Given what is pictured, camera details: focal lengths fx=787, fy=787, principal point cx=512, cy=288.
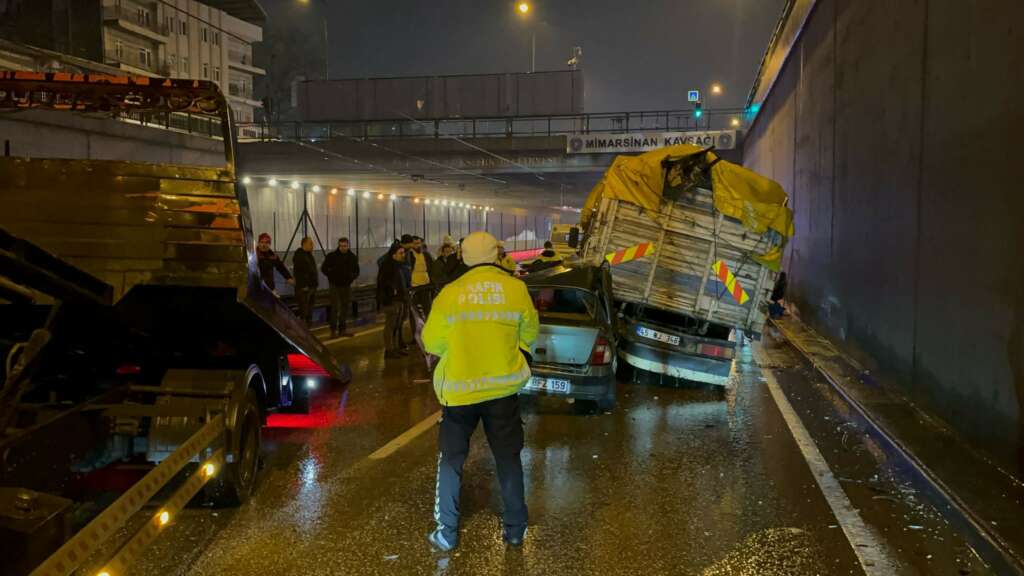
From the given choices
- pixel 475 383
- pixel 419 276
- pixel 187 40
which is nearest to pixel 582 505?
pixel 475 383

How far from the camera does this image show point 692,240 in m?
10.4

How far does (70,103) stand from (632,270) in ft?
22.7

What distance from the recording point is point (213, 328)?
19.0 feet

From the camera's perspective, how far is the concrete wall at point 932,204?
6.16 metres

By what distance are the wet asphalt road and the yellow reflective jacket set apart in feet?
3.22

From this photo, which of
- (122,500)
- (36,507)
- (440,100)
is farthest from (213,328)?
(440,100)

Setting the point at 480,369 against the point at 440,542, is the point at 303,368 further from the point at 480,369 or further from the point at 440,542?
the point at 480,369

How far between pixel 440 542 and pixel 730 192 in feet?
22.7

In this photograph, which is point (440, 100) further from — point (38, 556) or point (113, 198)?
point (38, 556)

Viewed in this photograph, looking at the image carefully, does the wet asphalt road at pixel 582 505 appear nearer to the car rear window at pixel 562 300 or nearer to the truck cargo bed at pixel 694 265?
the car rear window at pixel 562 300

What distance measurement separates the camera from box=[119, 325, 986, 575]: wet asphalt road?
448 centimetres

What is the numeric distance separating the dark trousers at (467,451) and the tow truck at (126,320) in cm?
146

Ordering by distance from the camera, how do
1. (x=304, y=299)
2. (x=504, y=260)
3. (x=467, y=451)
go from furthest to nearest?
(x=304, y=299), (x=504, y=260), (x=467, y=451)

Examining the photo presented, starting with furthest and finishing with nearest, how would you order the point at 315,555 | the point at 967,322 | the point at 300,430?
the point at 300,430
the point at 967,322
the point at 315,555
